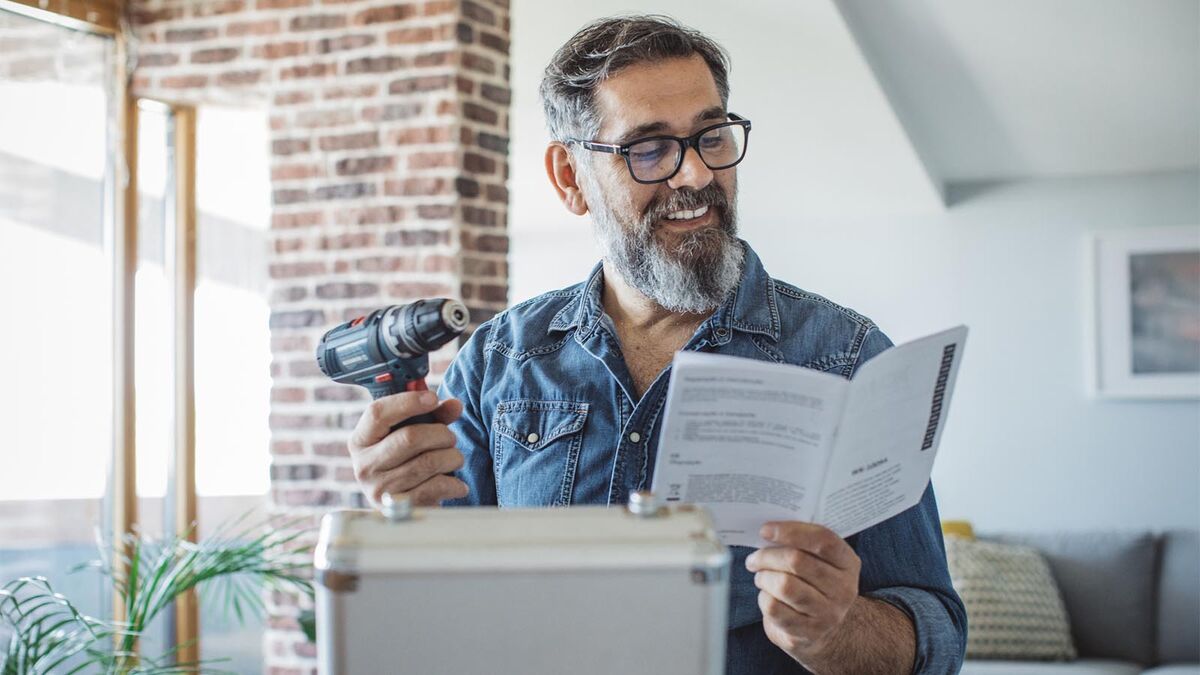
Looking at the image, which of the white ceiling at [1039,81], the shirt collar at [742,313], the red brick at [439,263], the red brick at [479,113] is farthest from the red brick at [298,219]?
the shirt collar at [742,313]

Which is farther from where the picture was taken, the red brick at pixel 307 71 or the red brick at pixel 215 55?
the red brick at pixel 215 55

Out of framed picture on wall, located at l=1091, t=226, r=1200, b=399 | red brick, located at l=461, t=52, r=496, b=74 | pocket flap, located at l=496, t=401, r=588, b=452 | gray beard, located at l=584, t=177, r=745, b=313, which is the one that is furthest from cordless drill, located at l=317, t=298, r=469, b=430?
framed picture on wall, located at l=1091, t=226, r=1200, b=399

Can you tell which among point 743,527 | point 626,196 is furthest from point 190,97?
point 743,527

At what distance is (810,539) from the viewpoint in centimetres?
122

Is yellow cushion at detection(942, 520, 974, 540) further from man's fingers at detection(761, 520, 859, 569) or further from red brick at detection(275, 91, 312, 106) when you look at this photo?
man's fingers at detection(761, 520, 859, 569)

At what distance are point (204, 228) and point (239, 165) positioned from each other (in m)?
0.21

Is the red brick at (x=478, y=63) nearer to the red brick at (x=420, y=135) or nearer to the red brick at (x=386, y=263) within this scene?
the red brick at (x=420, y=135)

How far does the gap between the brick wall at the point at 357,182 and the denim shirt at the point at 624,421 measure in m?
1.49

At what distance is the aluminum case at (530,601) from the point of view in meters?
0.91

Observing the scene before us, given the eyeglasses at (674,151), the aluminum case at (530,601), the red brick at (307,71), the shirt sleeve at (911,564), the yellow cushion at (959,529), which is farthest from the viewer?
the yellow cushion at (959,529)

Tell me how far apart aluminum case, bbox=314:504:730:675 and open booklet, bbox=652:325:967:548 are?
0.71ft

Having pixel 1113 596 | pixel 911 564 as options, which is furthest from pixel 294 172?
pixel 1113 596

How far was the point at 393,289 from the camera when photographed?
330 centimetres

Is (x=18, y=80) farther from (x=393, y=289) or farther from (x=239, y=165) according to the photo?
(x=393, y=289)
